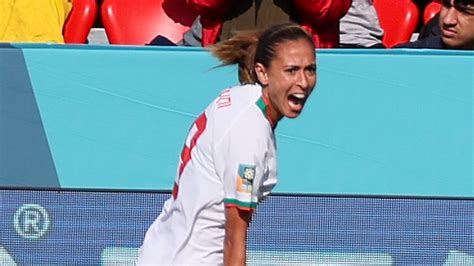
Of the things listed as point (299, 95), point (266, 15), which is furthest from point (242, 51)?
point (266, 15)

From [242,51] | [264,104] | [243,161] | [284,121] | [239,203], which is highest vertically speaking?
[242,51]

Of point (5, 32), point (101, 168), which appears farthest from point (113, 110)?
point (5, 32)

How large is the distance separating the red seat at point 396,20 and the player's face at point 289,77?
8.96 ft

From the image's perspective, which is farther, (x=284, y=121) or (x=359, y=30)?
(x=359, y=30)

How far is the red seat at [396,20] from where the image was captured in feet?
18.5

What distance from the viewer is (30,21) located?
5.40 m

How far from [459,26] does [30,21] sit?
2.08 meters

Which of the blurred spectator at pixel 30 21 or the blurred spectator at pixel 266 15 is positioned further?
the blurred spectator at pixel 30 21

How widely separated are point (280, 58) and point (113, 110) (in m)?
1.47

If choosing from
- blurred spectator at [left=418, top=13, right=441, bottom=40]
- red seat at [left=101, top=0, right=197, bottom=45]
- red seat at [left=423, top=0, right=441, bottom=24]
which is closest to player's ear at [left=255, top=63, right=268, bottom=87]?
blurred spectator at [left=418, top=13, right=441, bottom=40]

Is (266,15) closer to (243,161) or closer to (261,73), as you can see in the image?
(261,73)

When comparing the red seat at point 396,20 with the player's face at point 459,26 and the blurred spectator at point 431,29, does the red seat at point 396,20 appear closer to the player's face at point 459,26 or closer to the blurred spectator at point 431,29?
the blurred spectator at point 431,29

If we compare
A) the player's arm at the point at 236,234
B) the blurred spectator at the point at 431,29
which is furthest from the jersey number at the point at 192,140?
the blurred spectator at the point at 431,29

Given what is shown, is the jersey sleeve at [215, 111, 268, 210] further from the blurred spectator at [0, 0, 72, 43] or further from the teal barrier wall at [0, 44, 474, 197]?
the blurred spectator at [0, 0, 72, 43]
